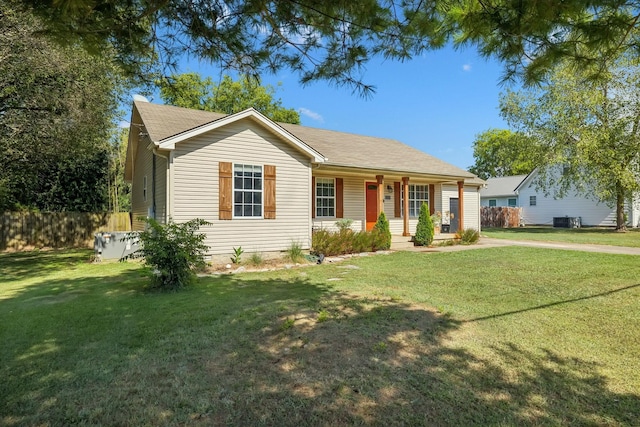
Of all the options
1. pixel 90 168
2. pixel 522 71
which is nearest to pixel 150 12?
pixel 522 71

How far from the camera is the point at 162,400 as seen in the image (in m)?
2.65

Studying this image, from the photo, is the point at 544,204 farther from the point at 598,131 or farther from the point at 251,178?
the point at 251,178

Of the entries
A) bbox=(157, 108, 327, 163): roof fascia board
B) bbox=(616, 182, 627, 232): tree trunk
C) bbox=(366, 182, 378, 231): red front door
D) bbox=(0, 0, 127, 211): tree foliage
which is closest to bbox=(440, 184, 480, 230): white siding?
bbox=(366, 182, 378, 231): red front door

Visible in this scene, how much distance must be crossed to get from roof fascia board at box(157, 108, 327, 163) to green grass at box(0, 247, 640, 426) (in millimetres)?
3716

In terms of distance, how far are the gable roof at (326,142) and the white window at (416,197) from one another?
3.81 ft

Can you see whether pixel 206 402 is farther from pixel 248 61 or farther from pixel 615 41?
pixel 615 41

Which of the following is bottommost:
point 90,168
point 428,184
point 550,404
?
point 550,404

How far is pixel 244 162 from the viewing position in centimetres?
979

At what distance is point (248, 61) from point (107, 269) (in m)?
Result: 7.17

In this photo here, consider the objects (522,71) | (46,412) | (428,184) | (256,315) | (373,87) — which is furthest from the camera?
(428,184)

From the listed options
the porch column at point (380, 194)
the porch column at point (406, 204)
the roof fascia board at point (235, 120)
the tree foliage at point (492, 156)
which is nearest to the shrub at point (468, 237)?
the porch column at point (406, 204)

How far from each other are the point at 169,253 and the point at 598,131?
75.1 feet

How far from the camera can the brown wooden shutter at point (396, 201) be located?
15141mm

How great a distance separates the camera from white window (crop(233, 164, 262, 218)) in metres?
9.70
